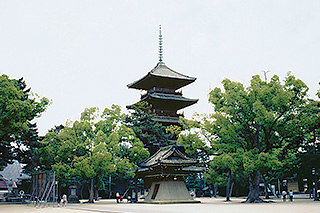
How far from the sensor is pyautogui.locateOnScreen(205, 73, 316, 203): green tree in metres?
28.2

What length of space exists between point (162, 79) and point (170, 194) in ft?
69.1

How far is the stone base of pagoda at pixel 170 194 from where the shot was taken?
29.3 m

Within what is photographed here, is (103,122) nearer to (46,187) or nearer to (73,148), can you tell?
(73,148)

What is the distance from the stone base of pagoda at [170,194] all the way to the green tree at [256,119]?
4640mm

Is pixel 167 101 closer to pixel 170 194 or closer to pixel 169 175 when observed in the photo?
pixel 169 175

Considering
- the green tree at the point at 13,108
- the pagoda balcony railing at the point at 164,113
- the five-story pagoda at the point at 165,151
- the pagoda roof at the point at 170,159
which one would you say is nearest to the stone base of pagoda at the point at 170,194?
the five-story pagoda at the point at 165,151

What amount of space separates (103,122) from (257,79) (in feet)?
51.7

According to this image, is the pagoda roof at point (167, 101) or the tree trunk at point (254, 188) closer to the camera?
the tree trunk at point (254, 188)

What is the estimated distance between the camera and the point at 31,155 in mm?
38750

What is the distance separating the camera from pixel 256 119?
2830 cm

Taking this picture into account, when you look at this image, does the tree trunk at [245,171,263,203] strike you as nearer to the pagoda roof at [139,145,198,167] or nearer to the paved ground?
the paved ground

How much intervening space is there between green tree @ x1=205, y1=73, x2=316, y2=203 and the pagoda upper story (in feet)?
49.6

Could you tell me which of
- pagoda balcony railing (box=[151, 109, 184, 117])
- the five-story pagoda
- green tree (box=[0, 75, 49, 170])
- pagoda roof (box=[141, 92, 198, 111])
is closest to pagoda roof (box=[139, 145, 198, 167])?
the five-story pagoda

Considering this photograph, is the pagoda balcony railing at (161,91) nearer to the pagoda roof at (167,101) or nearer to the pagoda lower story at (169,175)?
the pagoda roof at (167,101)
